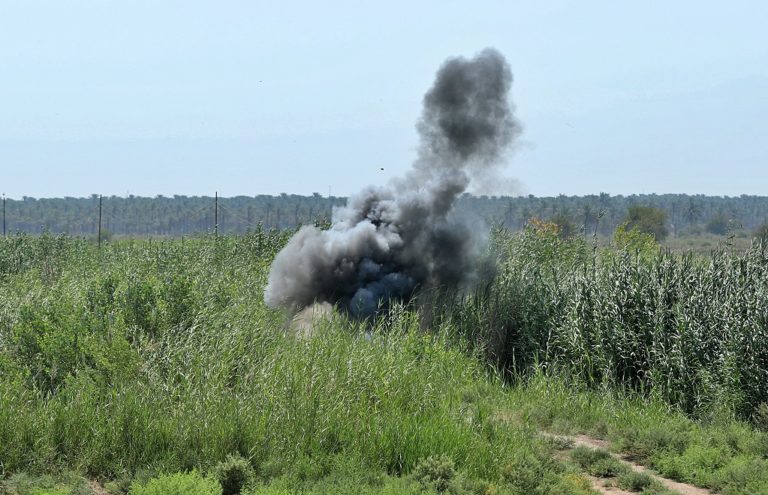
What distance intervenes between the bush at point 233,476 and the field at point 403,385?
2cm

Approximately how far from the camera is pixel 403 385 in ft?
41.0

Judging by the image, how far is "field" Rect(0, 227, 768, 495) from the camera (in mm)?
9906

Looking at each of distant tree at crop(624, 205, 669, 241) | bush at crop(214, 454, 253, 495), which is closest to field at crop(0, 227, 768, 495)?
bush at crop(214, 454, 253, 495)

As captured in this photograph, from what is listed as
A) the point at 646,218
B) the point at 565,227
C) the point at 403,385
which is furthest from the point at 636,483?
the point at 646,218

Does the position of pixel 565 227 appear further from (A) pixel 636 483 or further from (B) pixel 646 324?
(A) pixel 636 483

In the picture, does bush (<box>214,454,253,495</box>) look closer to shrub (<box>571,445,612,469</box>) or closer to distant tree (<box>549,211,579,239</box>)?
shrub (<box>571,445,612,469</box>)

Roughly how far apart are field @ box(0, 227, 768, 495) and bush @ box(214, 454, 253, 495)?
18 mm

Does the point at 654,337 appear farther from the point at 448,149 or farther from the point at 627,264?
the point at 448,149

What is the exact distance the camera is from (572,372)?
15.9m

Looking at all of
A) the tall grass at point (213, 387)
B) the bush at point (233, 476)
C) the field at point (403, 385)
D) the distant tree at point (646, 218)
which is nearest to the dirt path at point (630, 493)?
the field at point (403, 385)

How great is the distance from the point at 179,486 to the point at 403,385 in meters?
4.59

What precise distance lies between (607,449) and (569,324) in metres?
4.25

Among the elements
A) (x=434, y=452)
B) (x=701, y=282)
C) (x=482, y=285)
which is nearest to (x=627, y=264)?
(x=701, y=282)

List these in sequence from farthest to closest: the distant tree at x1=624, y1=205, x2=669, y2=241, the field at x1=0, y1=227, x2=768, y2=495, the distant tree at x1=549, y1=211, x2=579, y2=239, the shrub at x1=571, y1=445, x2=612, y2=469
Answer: the distant tree at x1=624, y1=205, x2=669, y2=241 → the distant tree at x1=549, y1=211, x2=579, y2=239 → the shrub at x1=571, y1=445, x2=612, y2=469 → the field at x1=0, y1=227, x2=768, y2=495
